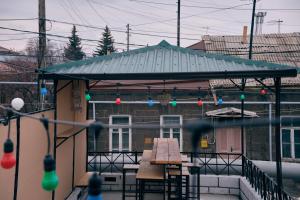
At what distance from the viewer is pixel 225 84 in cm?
1606

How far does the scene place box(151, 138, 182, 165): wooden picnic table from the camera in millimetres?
7646

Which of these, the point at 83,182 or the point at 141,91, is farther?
the point at 141,91

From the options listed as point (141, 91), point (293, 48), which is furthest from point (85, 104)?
point (293, 48)

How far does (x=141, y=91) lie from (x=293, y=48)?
12840 mm

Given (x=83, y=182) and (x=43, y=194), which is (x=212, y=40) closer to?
(x=83, y=182)

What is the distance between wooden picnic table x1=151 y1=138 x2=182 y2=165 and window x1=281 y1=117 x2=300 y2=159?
27.9 ft

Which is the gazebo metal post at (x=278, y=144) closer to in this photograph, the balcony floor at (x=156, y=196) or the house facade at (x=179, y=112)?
the balcony floor at (x=156, y=196)

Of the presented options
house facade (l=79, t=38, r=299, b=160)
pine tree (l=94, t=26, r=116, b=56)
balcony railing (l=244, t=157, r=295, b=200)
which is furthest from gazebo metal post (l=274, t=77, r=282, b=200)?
pine tree (l=94, t=26, r=116, b=56)

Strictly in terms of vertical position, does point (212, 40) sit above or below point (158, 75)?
above

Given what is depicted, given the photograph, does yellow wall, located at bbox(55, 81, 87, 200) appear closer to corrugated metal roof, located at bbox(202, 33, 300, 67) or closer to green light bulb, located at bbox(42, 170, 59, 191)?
green light bulb, located at bbox(42, 170, 59, 191)

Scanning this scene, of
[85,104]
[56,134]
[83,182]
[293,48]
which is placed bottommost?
[83,182]

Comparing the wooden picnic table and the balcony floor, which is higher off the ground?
the wooden picnic table

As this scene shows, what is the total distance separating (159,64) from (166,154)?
2.64 m

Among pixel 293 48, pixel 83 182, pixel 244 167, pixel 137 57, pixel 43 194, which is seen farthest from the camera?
pixel 293 48
